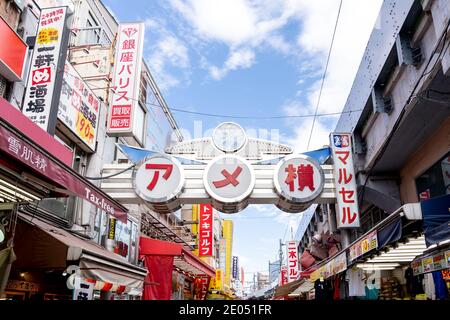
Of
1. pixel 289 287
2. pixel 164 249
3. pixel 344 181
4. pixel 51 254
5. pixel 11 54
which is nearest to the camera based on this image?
pixel 51 254

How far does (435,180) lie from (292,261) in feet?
71.1

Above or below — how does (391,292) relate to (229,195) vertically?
below

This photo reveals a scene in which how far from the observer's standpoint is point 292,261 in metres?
29.9

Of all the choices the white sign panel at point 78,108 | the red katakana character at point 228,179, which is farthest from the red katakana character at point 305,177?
the white sign panel at point 78,108

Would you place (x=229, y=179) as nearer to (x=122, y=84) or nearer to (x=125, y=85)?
(x=125, y=85)

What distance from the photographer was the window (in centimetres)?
897

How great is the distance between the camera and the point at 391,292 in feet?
37.4

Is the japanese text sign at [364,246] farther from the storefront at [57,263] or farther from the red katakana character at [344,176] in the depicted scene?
the storefront at [57,263]

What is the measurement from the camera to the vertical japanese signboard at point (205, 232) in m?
24.7

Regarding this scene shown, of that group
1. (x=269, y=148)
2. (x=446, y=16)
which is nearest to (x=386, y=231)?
(x=446, y=16)

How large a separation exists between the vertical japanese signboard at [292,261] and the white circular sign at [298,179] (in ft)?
57.7

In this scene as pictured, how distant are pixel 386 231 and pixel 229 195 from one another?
6.84 meters

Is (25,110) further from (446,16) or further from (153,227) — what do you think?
(153,227)

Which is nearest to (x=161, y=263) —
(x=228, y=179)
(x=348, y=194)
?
(x=228, y=179)
